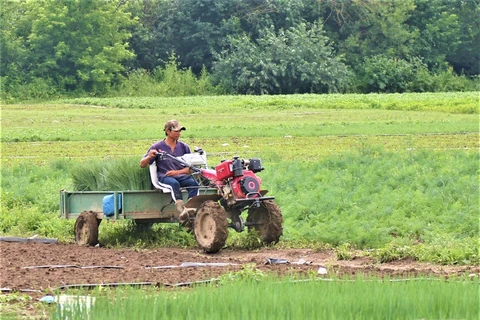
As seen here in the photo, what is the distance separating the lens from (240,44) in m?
56.9

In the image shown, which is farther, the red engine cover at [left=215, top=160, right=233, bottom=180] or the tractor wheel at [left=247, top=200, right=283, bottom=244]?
the tractor wheel at [left=247, top=200, right=283, bottom=244]

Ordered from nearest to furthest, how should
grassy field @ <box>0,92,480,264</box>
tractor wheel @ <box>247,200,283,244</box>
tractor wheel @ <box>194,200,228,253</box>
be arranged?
tractor wheel @ <box>194,200,228,253</box>, tractor wheel @ <box>247,200,283,244</box>, grassy field @ <box>0,92,480,264</box>

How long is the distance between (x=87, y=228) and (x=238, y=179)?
2.47 meters

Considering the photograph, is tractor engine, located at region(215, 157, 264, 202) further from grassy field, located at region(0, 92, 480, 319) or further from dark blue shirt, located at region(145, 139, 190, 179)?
grassy field, located at region(0, 92, 480, 319)

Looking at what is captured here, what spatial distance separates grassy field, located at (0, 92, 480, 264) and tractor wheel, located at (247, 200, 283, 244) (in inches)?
17.7

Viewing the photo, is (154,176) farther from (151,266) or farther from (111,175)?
(151,266)

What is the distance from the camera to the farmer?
1214 cm

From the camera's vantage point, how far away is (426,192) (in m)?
14.0

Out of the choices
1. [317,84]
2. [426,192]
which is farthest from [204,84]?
[426,192]

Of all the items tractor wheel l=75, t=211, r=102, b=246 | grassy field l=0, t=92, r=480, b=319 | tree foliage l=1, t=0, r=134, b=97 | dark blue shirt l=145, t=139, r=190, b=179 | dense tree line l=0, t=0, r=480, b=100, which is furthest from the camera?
dense tree line l=0, t=0, r=480, b=100

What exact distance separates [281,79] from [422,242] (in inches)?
1912

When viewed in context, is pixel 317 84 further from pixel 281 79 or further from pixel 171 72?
pixel 171 72

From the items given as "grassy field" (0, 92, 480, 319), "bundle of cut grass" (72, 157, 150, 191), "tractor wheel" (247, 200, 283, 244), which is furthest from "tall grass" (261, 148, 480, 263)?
"bundle of cut grass" (72, 157, 150, 191)

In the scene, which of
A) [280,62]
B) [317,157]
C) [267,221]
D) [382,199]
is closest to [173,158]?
[267,221]
